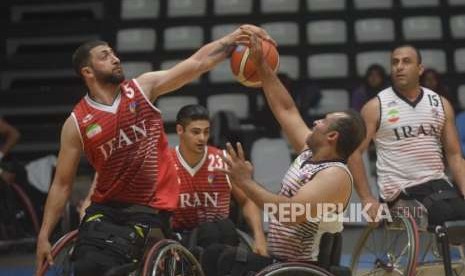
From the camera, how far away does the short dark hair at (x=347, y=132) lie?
3375 mm

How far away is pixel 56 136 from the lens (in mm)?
8406

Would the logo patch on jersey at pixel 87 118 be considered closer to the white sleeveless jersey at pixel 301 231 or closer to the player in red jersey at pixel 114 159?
the player in red jersey at pixel 114 159

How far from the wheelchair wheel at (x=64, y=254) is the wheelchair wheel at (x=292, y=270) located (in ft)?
3.52

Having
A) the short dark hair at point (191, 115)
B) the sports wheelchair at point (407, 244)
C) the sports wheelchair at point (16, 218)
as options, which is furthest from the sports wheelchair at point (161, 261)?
the sports wheelchair at point (16, 218)

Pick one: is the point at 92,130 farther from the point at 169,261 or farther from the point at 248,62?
the point at 248,62

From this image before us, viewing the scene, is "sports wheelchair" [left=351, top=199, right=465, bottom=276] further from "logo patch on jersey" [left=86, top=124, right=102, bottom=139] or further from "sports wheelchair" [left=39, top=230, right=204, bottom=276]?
"logo patch on jersey" [left=86, top=124, right=102, bottom=139]

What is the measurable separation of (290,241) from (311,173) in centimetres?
A: 31

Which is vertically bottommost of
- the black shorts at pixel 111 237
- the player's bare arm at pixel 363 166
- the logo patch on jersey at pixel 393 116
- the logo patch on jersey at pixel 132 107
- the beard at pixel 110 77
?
the black shorts at pixel 111 237

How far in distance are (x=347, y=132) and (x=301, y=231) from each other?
0.47m

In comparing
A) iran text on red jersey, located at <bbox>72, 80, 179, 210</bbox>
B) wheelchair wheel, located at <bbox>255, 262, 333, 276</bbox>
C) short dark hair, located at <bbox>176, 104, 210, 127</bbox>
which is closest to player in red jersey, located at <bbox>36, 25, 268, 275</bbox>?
iran text on red jersey, located at <bbox>72, 80, 179, 210</bbox>

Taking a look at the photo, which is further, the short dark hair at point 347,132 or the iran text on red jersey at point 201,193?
the iran text on red jersey at point 201,193

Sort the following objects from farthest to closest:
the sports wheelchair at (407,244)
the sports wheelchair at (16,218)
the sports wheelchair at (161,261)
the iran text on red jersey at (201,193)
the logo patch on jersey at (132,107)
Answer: the sports wheelchair at (16,218)
the iran text on red jersey at (201,193)
the sports wheelchair at (407,244)
the logo patch on jersey at (132,107)
the sports wheelchair at (161,261)

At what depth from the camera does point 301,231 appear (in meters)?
3.32

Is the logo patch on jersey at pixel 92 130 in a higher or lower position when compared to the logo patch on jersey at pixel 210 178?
higher
